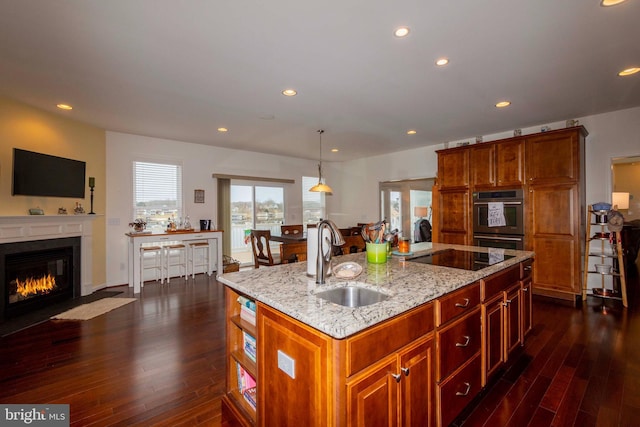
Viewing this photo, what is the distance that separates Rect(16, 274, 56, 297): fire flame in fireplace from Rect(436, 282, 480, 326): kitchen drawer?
15.7 ft

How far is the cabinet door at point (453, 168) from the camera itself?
15.7 ft

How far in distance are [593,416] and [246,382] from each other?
2.14 meters

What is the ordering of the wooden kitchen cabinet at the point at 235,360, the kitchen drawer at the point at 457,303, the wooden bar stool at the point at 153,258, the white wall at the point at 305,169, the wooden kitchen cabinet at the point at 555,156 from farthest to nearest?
the wooden bar stool at the point at 153,258
the white wall at the point at 305,169
the wooden kitchen cabinet at the point at 555,156
the wooden kitchen cabinet at the point at 235,360
the kitchen drawer at the point at 457,303

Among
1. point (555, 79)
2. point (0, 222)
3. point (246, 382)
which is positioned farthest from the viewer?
point (0, 222)

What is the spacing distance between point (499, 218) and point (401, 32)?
136 inches

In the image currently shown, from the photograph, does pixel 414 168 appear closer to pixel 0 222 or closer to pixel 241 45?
pixel 241 45

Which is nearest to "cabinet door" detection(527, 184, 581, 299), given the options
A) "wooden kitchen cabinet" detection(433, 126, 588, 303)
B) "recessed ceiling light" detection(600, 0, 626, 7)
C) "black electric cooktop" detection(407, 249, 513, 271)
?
"wooden kitchen cabinet" detection(433, 126, 588, 303)

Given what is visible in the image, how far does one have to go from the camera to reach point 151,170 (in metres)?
5.19

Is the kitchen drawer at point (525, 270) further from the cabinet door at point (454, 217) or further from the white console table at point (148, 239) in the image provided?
the white console table at point (148, 239)

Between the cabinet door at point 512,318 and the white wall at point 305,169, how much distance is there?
2.98 m

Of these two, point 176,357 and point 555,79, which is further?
point 555,79

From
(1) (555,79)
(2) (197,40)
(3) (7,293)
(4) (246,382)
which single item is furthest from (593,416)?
(3) (7,293)

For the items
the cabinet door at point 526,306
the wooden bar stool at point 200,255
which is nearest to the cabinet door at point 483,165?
the cabinet door at point 526,306

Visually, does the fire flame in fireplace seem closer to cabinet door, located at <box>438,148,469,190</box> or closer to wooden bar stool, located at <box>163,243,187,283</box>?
wooden bar stool, located at <box>163,243,187,283</box>
